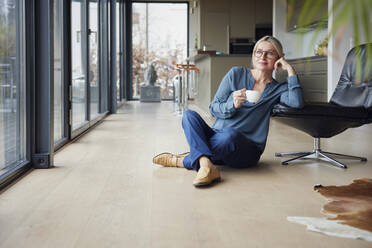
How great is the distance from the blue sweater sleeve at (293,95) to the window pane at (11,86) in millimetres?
1749

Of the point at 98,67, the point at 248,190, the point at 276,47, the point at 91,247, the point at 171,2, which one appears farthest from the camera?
the point at 171,2

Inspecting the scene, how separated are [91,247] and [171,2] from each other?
11372mm

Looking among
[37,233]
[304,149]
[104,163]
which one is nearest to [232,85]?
[104,163]

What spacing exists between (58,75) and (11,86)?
4.41 ft

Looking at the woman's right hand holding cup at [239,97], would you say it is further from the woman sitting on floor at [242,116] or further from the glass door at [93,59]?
the glass door at [93,59]

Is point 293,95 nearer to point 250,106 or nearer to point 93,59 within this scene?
point 250,106

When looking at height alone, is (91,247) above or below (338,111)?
below

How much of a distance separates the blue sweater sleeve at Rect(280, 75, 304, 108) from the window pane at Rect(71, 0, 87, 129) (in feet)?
7.72

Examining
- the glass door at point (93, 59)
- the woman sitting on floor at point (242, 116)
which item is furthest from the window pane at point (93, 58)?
the woman sitting on floor at point (242, 116)

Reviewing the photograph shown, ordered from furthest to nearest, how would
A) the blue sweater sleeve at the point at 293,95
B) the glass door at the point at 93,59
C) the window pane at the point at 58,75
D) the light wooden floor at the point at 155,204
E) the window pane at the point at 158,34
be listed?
the window pane at the point at 158,34 < the glass door at the point at 93,59 < the window pane at the point at 58,75 < the blue sweater sleeve at the point at 293,95 < the light wooden floor at the point at 155,204

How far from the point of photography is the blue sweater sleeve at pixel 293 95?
2.89 meters

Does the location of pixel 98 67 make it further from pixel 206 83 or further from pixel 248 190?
pixel 248 190

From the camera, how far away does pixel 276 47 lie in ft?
9.36

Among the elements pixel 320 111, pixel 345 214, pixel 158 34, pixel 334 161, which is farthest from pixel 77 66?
pixel 158 34
